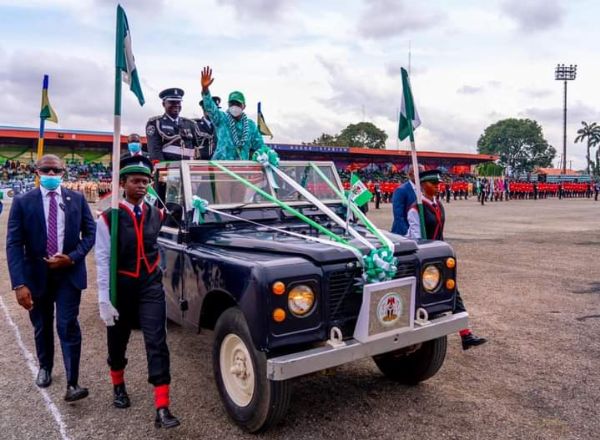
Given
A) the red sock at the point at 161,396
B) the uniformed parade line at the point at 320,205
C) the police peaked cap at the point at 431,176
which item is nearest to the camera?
the red sock at the point at 161,396

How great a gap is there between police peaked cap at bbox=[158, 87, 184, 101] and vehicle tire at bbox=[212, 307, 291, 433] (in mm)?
3915

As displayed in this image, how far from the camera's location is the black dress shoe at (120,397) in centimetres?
379

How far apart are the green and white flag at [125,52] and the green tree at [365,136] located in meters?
73.3

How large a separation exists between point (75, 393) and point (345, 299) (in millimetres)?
2201

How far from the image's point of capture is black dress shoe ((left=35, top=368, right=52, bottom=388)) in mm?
4191

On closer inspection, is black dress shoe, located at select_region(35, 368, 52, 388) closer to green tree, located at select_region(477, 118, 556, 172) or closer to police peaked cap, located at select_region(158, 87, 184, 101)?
police peaked cap, located at select_region(158, 87, 184, 101)

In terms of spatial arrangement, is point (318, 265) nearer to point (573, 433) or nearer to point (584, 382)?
point (573, 433)

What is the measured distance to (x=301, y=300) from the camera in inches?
126

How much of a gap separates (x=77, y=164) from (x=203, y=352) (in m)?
35.8

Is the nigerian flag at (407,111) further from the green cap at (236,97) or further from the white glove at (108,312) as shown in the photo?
the white glove at (108,312)

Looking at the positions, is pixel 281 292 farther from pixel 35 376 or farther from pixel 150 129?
pixel 150 129

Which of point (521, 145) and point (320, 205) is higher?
point (521, 145)

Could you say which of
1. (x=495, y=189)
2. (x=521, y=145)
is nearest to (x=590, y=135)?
(x=521, y=145)

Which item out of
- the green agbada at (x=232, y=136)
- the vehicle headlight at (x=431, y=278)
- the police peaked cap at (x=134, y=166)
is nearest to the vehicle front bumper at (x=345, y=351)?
the vehicle headlight at (x=431, y=278)
